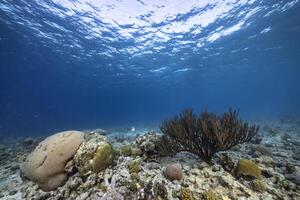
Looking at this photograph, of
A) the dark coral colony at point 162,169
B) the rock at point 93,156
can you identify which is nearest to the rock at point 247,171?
the dark coral colony at point 162,169

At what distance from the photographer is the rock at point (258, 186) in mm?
Result: 4045

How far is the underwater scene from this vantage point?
14.7 ft

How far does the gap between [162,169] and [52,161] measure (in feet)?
10.2

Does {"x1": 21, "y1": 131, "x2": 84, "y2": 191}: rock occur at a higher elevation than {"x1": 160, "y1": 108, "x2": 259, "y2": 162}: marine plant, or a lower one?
lower

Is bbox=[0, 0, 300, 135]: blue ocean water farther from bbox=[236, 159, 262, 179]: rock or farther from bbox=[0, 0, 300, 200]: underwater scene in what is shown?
bbox=[236, 159, 262, 179]: rock

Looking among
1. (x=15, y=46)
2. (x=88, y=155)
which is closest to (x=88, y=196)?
(x=88, y=155)

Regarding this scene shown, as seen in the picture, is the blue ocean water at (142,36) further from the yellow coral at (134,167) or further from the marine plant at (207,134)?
the yellow coral at (134,167)

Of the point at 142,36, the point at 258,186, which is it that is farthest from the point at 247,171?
the point at 142,36

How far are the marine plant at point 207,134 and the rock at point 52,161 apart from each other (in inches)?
117

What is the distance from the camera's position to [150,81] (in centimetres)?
4509

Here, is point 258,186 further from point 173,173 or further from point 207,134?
point 173,173

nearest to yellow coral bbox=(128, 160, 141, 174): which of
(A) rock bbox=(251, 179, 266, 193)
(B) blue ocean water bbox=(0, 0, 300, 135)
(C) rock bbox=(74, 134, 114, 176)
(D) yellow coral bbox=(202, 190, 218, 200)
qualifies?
(C) rock bbox=(74, 134, 114, 176)

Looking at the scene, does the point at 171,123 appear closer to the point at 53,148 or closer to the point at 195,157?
the point at 195,157

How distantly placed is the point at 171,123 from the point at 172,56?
23.8 metres
